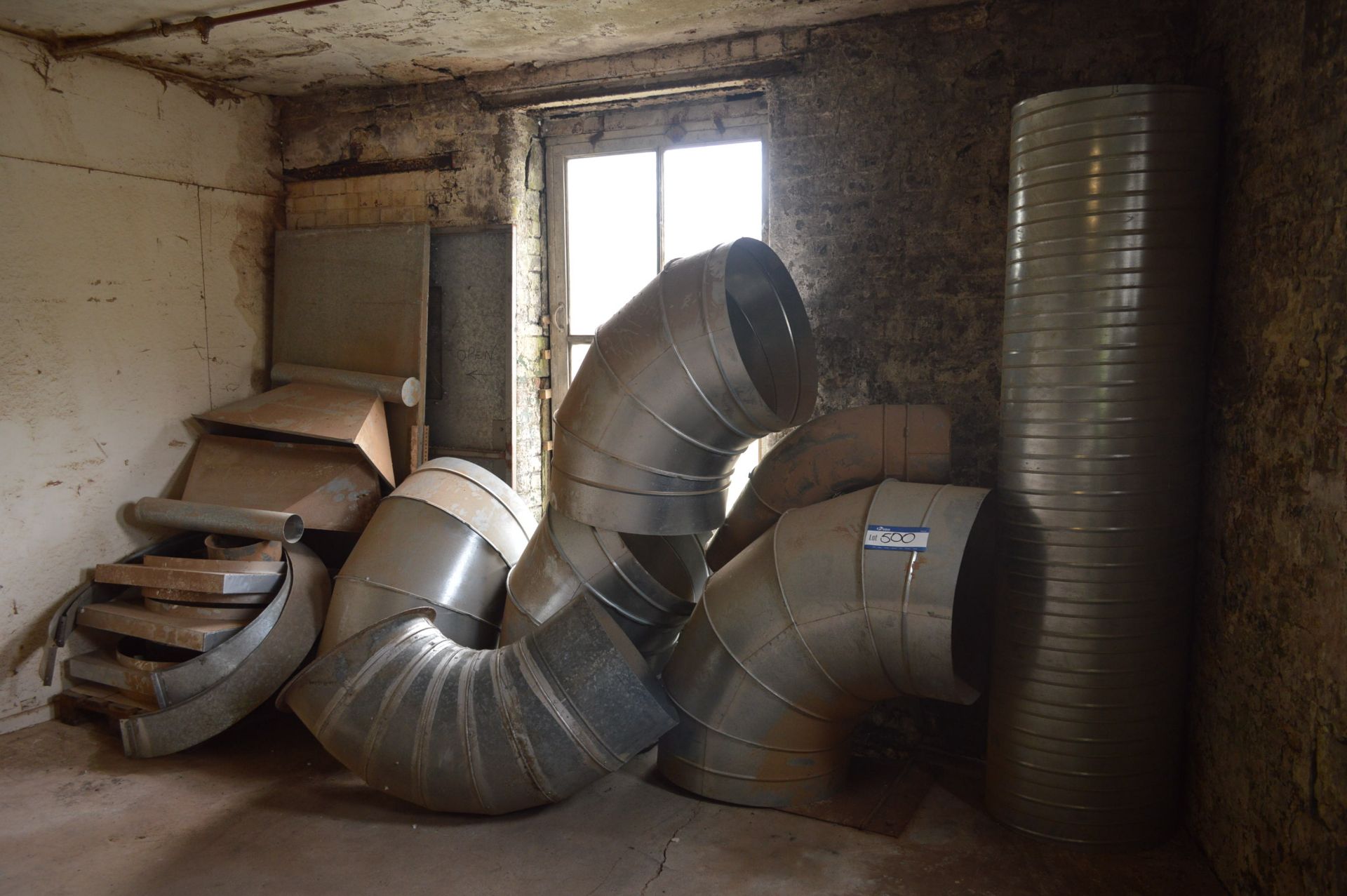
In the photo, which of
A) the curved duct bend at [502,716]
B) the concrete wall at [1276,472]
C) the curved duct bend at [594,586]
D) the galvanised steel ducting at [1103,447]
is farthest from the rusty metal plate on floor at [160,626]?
the concrete wall at [1276,472]

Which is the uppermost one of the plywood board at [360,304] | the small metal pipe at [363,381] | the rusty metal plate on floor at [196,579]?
the plywood board at [360,304]

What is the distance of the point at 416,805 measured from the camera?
315 cm

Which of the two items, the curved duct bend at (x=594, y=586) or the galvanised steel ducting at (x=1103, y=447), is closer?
the galvanised steel ducting at (x=1103, y=447)

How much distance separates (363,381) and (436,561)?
1231 mm

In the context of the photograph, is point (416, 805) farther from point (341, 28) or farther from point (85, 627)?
point (341, 28)

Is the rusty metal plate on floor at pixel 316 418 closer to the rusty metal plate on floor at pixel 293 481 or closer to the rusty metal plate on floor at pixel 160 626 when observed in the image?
the rusty metal plate on floor at pixel 293 481

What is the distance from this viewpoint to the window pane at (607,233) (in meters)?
4.26

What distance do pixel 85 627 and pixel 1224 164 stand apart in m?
4.84

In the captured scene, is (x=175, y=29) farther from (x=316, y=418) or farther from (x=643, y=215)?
(x=643, y=215)

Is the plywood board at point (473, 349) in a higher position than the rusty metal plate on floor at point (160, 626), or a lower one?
higher

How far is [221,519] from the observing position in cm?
393

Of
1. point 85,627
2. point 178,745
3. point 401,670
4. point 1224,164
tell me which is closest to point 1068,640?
point 1224,164

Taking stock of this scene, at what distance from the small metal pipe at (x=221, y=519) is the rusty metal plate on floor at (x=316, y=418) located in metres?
0.21

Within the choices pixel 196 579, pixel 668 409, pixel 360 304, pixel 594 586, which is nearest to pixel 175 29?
pixel 360 304
